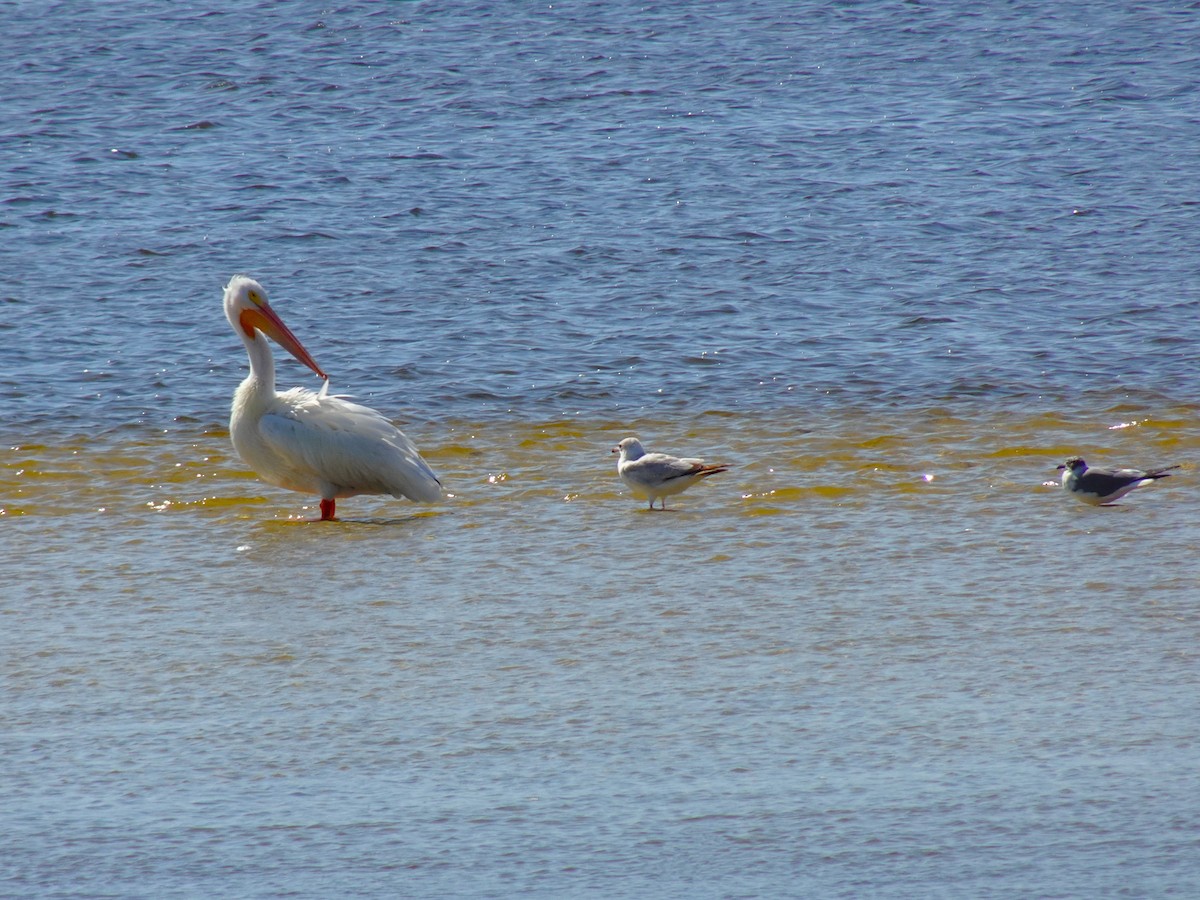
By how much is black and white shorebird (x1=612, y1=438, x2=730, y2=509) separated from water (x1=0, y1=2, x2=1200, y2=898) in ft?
0.53

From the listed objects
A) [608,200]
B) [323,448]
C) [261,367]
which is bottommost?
[608,200]

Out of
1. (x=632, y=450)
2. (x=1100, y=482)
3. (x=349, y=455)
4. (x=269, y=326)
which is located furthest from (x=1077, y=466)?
(x=269, y=326)

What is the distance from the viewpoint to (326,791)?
4418 mm

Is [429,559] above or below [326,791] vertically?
below

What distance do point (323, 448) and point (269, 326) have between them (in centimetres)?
108

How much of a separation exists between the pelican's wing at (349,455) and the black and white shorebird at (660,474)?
3.13ft

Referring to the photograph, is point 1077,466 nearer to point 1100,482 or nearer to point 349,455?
point 1100,482

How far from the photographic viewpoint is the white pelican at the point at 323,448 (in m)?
8.03

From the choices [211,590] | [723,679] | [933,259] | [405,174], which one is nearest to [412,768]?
[723,679]

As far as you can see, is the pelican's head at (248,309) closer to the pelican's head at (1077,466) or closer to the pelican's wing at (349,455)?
the pelican's wing at (349,455)

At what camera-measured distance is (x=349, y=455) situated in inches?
318

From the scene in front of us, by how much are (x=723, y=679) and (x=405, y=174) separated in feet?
36.0

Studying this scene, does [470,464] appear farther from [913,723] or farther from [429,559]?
[913,723]

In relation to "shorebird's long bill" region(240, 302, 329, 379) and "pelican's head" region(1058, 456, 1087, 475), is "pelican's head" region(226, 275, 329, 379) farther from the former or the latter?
"pelican's head" region(1058, 456, 1087, 475)
